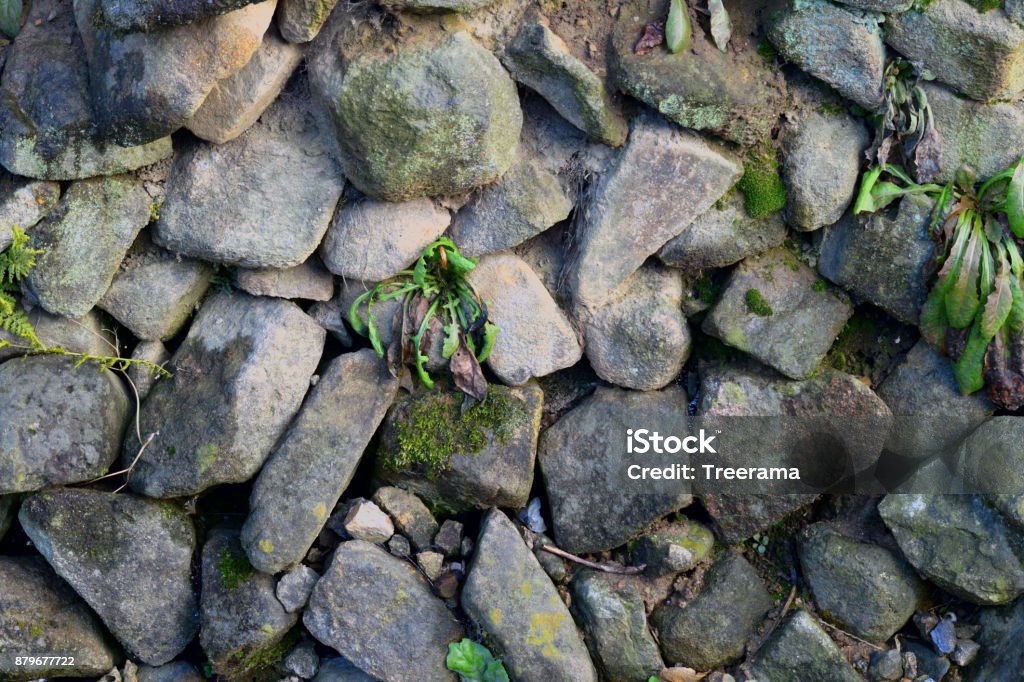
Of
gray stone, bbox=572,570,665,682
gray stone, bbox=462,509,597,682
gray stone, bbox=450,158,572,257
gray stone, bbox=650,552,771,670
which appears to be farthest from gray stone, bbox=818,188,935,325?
gray stone, bbox=462,509,597,682

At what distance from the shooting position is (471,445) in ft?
16.2

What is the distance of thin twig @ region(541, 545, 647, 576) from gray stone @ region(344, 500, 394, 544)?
0.85m

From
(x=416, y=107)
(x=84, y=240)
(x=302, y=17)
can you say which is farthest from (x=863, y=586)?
(x=84, y=240)

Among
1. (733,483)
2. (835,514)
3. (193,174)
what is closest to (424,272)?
(193,174)

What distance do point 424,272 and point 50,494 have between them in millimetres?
2158

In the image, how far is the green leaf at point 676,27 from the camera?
4578 millimetres

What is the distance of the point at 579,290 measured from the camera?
4.98 m

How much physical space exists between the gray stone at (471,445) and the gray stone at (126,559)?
1147mm

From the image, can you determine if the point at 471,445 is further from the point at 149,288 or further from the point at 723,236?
the point at 149,288

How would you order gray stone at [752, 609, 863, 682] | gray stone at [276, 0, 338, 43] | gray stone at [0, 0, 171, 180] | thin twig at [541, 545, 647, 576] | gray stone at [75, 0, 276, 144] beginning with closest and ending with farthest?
gray stone at [75, 0, 276, 144] → gray stone at [276, 0, 338, 43] → gray stone at [0, 0, 171, 180] → gray stone at [752, 609, 863, 682] → thin twig at [541, 545, 647, 576]

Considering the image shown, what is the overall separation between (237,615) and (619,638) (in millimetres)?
1941

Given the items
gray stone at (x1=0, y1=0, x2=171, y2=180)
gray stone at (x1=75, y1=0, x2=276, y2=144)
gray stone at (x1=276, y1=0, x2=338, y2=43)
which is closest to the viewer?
gray stone at (x1=75, y1=0, x2=276, y2=144)

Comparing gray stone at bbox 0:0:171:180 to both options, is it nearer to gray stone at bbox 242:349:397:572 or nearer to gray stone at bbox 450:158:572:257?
gray stone at bbox 242:349:397:572

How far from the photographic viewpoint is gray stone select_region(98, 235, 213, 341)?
194 inches
